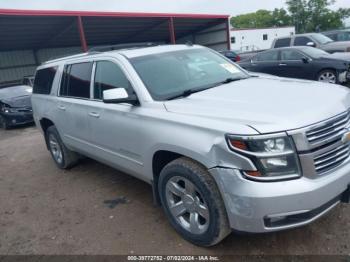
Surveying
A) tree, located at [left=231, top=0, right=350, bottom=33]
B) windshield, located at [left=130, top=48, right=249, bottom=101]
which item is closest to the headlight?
windshield, located at [left=130, top=48, right=249, bottom=101]

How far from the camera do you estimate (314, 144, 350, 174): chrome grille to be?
2562mm

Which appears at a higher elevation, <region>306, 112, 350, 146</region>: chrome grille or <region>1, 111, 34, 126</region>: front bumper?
<region>306, 112, 350, 146</region>: chrome grille

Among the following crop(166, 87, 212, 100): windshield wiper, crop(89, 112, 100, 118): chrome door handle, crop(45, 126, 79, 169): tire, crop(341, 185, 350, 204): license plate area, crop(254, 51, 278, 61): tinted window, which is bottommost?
crop(45, 126, 79, 169): tire

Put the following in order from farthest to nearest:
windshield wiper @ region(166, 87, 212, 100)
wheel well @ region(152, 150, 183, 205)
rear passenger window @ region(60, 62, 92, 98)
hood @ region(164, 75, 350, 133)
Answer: rear passenger window @ region(60, 62, 92, 98)
windshield wiper @ region(166, 87, 212, 100)
wheel well @ region(152, 150, 183, 205)
hood @ region(164, 75, 350, 133)

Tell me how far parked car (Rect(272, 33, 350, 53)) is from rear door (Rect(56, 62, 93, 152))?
10.6 metres

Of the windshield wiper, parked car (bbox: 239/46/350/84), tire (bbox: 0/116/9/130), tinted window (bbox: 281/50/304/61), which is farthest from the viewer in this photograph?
tire (bbox: 0/116/9/130)

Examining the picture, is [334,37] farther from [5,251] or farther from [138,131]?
[5,251]

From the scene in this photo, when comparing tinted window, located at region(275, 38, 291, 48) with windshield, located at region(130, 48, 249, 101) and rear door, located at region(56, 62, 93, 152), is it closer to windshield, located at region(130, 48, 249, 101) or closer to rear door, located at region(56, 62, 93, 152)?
windshield, located at region(130, 48, 249, 101)

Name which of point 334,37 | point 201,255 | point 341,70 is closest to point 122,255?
point 201,255

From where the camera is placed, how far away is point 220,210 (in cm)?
274

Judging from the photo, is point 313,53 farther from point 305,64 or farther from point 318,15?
point 318,15

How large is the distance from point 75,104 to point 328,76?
8134 millimetres

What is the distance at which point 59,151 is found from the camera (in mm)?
5781

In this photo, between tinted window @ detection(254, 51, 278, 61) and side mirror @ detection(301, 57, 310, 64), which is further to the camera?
tinted window @ detection(254, 51, 278, 61)
